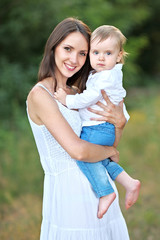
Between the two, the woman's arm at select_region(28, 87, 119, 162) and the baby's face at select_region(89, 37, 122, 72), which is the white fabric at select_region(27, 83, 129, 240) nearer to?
the woman's arm at select_region(28, 87, 119, 162)

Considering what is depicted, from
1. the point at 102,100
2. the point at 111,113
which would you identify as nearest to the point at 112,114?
the point at 111,113

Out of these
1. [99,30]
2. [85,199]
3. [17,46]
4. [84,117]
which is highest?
[99,30]

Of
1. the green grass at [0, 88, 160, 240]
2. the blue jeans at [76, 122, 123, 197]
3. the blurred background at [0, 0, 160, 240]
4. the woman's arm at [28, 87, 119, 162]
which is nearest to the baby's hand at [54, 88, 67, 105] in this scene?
the woman's arm at [28, 87, 119, 162]

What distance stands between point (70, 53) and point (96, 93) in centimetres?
29

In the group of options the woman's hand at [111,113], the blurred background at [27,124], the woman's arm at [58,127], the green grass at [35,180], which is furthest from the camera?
the blurred background at [27,124]

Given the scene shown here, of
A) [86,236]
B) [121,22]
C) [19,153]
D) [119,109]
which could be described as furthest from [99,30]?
[121,22]

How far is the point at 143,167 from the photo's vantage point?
6516 millimetres

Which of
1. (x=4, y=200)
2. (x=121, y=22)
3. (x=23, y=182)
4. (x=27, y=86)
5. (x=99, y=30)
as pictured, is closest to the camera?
(x=99, y=30)

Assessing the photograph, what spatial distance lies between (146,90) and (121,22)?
11.5ft

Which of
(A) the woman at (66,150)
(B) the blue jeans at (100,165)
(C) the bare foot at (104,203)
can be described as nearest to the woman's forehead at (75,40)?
(A) the woman at (66,150)

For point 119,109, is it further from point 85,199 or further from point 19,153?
point 19,153

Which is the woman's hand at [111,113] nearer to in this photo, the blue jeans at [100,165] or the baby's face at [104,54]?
the blue jeans at [100,165]

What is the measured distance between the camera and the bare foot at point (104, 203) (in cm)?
225

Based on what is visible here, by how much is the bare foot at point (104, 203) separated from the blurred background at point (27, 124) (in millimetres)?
1968
